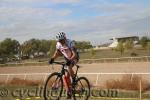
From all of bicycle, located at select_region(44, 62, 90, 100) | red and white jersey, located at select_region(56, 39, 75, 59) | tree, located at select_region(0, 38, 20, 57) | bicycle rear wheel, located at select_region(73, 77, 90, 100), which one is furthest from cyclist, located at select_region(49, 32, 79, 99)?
tree, located at select_region(0, 38, 20, 57)

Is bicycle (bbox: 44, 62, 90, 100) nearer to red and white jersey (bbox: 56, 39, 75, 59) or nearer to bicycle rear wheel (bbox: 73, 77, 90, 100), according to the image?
bicycle rear wheel (bbox: 73, 77, 90, 100)

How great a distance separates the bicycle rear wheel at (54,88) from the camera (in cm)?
1130

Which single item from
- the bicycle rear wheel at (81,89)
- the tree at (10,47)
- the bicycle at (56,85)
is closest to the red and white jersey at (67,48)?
the bicycle at (56,85)

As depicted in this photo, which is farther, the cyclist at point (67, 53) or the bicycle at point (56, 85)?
the cyclist at point (67, 53)

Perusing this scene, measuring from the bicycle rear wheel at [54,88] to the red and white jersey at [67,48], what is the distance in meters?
0.74

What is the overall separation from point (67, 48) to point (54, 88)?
1.26 m

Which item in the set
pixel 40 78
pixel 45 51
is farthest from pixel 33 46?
pixel 40 78

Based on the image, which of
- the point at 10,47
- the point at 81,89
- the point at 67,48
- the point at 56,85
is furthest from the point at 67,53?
the point at 10,47

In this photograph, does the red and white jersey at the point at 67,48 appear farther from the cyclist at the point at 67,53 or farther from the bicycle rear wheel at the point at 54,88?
the bicycle rear wheel at the point at 54,88

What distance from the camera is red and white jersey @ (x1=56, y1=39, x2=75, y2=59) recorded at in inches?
462

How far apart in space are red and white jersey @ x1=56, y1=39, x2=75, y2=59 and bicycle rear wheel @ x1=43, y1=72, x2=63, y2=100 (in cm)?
74

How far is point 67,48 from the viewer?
38.7 ft

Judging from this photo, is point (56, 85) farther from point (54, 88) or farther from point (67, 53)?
point (67, 53)

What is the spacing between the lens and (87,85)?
42.8 feet
